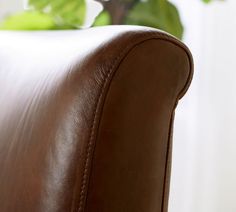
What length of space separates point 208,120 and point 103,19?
494 mm

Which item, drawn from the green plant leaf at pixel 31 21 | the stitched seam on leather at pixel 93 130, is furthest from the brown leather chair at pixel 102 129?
the green plant leaf at pixel 31 21

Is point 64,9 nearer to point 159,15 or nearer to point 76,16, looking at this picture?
point 76,16

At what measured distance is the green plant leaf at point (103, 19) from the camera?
2.96 feet

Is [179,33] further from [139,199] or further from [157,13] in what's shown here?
[139,199]

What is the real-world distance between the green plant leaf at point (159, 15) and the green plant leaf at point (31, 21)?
0.62ft

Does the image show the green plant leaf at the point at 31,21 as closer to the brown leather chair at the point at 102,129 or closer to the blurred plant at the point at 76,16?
the blurred plant at the point at 76,16

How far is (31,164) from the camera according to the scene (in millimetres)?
469

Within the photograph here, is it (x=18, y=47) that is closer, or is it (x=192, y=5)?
(x=18, y=47)

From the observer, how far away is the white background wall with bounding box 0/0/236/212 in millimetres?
1160

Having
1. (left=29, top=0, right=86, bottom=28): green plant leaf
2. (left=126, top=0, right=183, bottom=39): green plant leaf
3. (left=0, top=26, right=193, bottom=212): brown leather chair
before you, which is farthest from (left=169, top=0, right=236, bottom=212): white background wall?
(left=0, top=26, right=193, bottom=212): brown leather chair

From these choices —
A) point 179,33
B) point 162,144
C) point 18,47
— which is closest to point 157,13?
point 179,33

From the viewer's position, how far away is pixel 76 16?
2.87 ft

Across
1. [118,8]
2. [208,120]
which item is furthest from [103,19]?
[208,120]

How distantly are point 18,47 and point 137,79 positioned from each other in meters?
0.28
